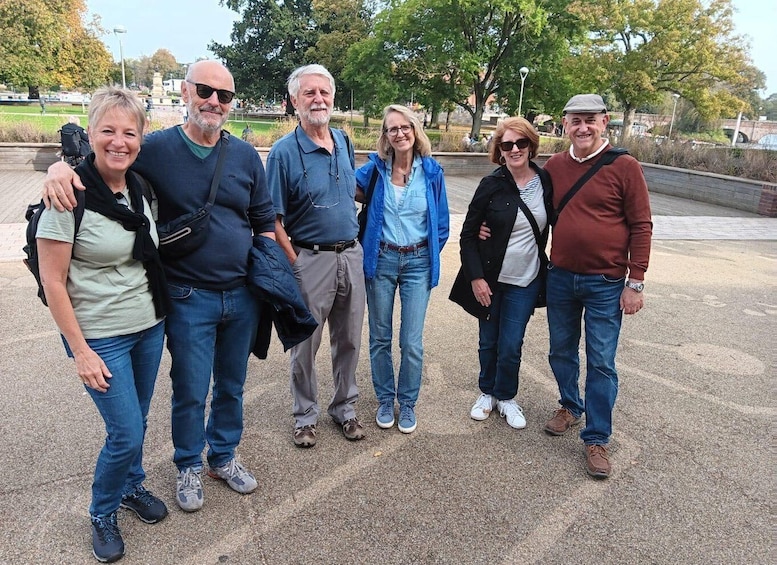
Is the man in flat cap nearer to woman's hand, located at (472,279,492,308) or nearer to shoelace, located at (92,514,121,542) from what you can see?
woman's hand, located at (472,279,492,308)

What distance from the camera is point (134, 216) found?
216 centimetres

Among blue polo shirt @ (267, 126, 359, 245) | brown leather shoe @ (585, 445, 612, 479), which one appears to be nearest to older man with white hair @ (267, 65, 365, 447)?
blue polo shirt @ (267, 126, 359, 245)

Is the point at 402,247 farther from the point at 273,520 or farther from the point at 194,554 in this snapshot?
the point at 194,554

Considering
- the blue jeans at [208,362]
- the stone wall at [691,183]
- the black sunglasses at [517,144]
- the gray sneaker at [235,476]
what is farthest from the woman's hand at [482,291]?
the stone wall at [691,183]

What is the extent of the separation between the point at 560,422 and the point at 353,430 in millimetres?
1283

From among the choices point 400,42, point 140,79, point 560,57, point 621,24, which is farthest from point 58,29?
point 140,79

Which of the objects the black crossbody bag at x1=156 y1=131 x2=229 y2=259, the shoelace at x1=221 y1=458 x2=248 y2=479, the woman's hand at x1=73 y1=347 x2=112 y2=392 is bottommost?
the shoelace at x1=221 y1=458 x2=248 y2=479

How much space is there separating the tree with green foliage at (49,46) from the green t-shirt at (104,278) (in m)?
43.1

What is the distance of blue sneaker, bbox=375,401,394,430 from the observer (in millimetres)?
3533

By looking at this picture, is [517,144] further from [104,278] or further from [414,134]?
[104,278]

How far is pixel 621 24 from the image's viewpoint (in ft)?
99.3

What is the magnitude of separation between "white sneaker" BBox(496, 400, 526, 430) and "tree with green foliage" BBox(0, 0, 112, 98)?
142ft

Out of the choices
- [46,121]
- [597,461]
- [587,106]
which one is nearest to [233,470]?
[597,461]

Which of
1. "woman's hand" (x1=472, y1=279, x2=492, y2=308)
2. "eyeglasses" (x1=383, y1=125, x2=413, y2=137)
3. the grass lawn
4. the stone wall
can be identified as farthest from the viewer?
the grass lawn
